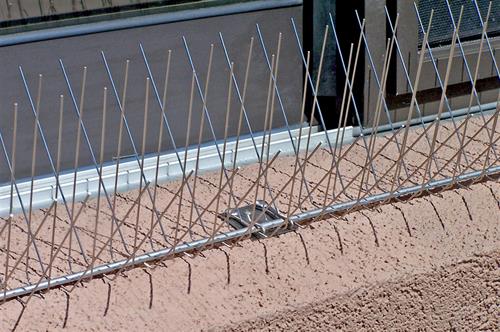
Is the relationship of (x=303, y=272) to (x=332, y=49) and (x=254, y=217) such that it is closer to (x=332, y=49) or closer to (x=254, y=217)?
(x=254, y=217)

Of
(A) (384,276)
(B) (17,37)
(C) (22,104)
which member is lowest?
(A) (384,276)

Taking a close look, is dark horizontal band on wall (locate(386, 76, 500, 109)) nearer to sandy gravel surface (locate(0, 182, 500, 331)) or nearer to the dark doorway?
the dark doorway

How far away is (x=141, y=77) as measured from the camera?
1.66 m

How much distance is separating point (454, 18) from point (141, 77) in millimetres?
663

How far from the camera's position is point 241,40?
5.71ft

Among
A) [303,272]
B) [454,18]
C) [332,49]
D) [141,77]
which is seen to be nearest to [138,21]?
[141,77]

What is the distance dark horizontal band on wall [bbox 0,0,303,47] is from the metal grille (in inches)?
10.4

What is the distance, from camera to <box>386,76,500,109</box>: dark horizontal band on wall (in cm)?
184

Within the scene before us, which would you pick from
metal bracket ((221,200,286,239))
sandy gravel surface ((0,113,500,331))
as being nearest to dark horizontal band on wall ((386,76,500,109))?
sandy gravel surface ((0,113,500,331))

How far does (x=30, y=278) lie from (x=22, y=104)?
37 centimetres

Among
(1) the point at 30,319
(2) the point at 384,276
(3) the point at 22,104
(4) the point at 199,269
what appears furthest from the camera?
(3) the point at 22,104

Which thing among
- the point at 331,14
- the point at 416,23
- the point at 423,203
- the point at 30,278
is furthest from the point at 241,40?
the point at 30,278

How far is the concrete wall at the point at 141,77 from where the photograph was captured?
1554 mm

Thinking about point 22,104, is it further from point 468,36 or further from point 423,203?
point 468,36
